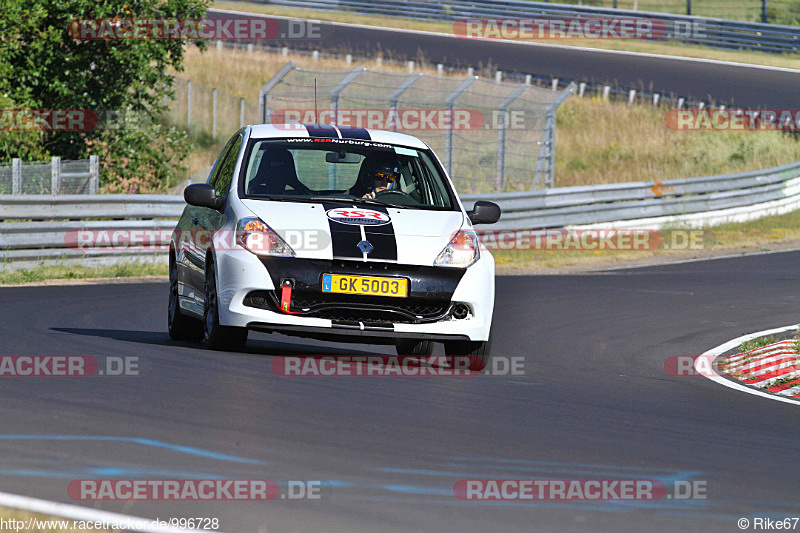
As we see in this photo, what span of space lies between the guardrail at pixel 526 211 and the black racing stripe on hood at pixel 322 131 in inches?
312

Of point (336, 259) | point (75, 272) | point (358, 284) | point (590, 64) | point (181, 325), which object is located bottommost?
point (75, 272)

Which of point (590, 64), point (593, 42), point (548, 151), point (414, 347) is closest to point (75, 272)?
point (414, 347)

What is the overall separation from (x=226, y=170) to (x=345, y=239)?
182cm

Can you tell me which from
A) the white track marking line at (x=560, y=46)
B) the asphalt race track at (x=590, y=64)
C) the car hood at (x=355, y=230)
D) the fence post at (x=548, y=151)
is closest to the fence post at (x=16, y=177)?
the car hood at (x=355, y=230)

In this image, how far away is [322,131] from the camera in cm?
1058

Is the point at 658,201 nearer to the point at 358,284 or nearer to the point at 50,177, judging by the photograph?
the point at 50,177

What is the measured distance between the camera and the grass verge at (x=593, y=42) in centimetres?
4328

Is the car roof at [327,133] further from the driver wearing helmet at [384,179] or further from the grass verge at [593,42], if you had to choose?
the grass verge at [593,42]

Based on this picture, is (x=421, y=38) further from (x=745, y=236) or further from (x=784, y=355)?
(x=784, y=355)

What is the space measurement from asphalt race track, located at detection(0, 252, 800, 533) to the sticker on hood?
3.63ft

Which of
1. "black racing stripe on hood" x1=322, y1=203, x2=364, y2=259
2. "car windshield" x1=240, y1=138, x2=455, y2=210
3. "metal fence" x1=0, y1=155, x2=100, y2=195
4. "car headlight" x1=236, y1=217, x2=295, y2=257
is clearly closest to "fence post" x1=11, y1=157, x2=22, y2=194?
"metal fence" x1=0, y1=155, x2=100, y2=195

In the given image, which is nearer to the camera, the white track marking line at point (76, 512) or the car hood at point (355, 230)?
the white track marking line at point (76, 512)

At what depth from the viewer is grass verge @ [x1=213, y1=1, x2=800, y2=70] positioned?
4328cm

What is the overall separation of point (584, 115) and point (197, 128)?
420 inches
